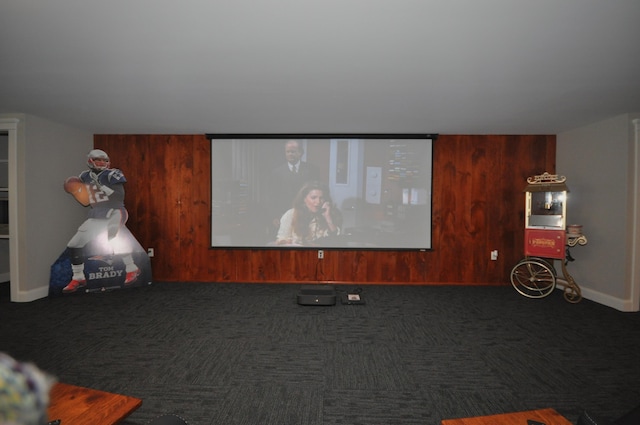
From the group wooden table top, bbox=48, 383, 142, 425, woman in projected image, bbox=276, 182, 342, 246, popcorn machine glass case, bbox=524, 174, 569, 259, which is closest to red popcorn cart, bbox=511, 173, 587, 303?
popcorn machine glass case, bbox=524, 174, 569, 259

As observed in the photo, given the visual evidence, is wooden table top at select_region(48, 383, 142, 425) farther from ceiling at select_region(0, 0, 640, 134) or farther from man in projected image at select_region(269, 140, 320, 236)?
man in projected image at select_region(269, 140, 320, 236)

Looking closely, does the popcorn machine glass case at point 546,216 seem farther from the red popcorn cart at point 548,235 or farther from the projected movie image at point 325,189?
the projected movie image at point 325,189

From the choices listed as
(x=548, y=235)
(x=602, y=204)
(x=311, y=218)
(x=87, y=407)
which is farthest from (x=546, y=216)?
(x=87, y=407)

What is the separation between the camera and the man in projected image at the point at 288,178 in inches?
199

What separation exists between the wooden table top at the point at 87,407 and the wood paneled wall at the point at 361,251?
3680 mm

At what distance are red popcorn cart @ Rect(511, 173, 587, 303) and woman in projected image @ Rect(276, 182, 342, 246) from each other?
2792mm

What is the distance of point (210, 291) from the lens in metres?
4.68

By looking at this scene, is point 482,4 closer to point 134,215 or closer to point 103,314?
point 103,314

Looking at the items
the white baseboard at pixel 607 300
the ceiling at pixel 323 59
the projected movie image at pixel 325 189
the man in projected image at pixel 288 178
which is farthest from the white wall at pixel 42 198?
the white baseboard at pixel 607 300

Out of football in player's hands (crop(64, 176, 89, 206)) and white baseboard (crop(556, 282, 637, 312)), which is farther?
football in player's hands (crop(64, 176, 89, 206))

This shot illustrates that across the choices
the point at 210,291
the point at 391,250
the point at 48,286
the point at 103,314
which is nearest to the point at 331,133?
the point at 391,250

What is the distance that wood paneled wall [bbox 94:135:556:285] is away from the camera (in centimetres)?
507

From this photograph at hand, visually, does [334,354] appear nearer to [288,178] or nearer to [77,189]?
[288,178]

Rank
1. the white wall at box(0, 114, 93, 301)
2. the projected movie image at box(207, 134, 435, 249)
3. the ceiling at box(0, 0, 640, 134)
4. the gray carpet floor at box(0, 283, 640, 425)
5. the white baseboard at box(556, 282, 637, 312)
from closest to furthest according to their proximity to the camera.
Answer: the ceiling at box(0, 0, 640, 134) → the gray carpet floor at box(0, 283, 640, 425) → the white baseboard at box(556, 282, 637, 312) → the white wall at box(0, 114, 93, 301) → the projected movie image at box(207, 134, 435, 249)
